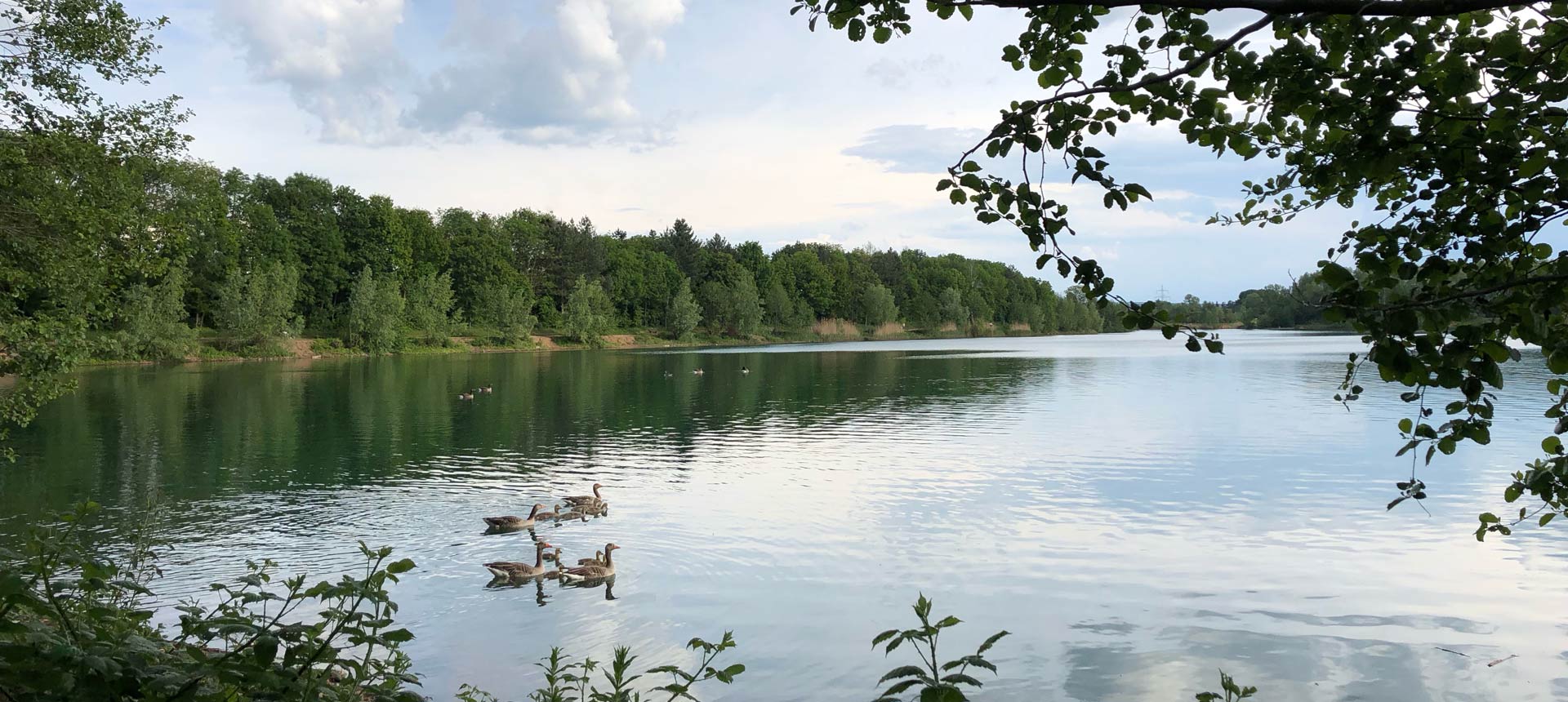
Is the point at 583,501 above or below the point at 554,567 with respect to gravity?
above

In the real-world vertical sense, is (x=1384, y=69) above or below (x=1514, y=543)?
above

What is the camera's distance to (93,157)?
13.3 m

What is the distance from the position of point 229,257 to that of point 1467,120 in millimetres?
79364

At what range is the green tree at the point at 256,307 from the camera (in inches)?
2527

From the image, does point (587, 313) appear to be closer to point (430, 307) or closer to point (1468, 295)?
point (430, 307)

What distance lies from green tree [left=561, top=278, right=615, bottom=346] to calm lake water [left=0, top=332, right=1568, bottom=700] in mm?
59061

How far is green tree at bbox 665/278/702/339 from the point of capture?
105438 mm

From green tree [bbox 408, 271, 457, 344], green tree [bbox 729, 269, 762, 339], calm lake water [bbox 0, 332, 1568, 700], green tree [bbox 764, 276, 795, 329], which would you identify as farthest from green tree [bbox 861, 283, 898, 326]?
calm lake water [bbox 0, 332, 1568, 700]

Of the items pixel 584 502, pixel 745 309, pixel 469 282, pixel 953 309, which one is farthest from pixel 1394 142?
pixel 953 309

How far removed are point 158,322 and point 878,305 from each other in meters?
85.0

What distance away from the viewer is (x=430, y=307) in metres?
82.8

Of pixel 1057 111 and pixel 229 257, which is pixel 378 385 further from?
pixel 1057 111

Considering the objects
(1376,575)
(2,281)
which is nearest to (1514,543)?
(1376,575)

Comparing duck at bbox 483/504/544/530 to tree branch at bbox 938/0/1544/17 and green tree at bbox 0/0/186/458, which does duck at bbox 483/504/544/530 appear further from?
tree branch at bbox 938/0/1544/17
